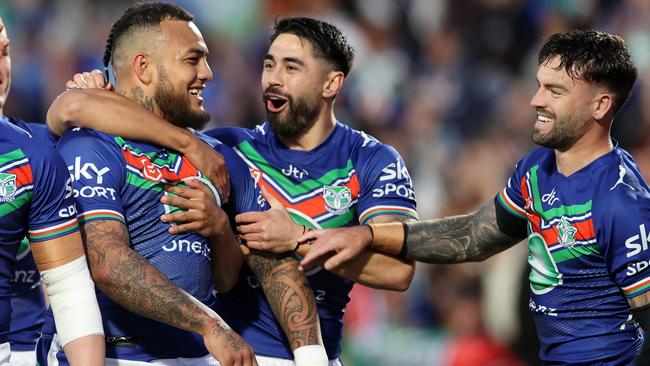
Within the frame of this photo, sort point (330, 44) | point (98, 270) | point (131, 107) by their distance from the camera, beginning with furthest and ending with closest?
point (330, 44)
point (131, 107)
point (98, 270)

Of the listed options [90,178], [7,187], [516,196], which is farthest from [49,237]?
[516,196]

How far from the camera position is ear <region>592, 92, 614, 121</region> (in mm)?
4586

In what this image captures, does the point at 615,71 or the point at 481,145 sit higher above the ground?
the point at 615,71

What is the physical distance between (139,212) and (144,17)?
0.94 metres

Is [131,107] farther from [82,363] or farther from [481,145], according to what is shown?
[481,145]

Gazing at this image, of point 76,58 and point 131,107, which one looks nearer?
point 131,107

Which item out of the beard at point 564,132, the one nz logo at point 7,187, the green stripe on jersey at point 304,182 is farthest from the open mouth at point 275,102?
the one nz logo at point 7,187

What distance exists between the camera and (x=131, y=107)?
4508 mm

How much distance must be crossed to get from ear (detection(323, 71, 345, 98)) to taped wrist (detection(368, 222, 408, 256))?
95cm

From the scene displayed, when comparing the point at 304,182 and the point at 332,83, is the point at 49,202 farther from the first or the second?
the point at 332,83

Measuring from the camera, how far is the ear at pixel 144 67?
4.63 meters

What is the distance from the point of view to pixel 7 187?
3830 millimetres

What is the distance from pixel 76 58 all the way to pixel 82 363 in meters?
8.54

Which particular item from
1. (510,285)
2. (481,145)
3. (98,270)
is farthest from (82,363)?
(481,145)
